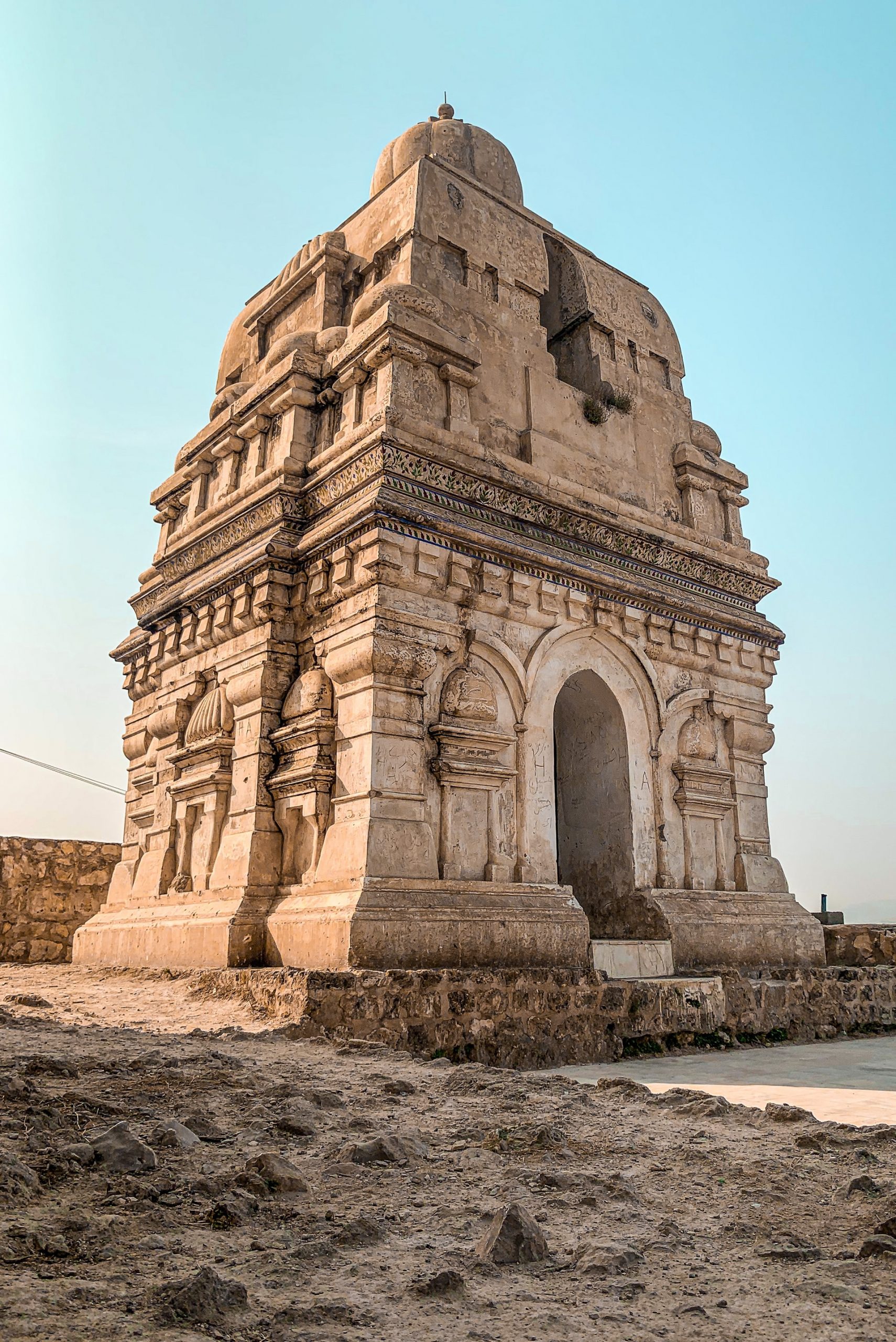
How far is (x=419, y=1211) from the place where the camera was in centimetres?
273

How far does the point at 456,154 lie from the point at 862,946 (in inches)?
401

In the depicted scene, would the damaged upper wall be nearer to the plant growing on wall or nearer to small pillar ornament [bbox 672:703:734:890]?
the plant growing on wall

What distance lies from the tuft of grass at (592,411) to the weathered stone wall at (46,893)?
8532 mm

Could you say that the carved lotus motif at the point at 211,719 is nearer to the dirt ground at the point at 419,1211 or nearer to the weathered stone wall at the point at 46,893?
the weathered stone wall at the point at 46,893

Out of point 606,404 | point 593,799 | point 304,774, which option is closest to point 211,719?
point 304,774

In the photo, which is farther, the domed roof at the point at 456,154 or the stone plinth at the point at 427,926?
the domed roof at the point at 456,154

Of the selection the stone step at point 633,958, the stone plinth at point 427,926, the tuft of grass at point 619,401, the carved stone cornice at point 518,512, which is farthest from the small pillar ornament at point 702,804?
the tuft of grass at point 619,401

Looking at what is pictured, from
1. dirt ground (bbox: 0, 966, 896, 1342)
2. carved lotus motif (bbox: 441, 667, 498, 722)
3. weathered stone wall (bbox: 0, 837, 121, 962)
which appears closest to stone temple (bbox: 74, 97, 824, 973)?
carved lotus motif (bbox: 441, 667, 498, 722)

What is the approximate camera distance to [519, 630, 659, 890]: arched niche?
8461mm

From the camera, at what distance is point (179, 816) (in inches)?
382

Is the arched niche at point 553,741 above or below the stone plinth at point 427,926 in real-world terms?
above

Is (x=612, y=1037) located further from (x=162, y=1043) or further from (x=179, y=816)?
(x=179, y=816)

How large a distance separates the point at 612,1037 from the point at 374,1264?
5300 millimetres

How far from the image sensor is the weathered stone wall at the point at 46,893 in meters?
12.3
